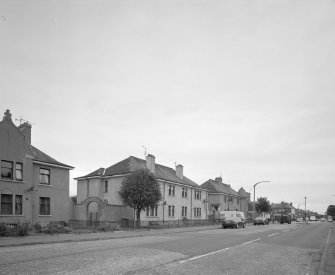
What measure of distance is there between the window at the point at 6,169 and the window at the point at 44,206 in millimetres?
4478

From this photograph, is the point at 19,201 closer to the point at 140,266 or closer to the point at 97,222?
the point at 97,222

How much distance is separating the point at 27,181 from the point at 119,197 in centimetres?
1618

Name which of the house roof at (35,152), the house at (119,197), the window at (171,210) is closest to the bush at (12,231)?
the house roof at (35,152)

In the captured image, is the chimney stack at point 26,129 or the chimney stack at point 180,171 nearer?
the chimney stack at point 26,129

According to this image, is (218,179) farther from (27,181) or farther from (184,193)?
(27,181)

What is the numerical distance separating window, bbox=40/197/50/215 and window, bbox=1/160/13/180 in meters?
4.48

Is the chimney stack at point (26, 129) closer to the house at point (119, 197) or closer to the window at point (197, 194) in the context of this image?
the house at point (119, 197)

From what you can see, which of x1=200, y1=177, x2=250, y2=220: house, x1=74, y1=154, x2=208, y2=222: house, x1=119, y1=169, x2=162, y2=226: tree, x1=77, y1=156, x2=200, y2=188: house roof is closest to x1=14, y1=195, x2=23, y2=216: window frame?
x1=74, y1=154, x2=208, y2=222: house

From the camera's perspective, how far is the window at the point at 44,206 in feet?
119

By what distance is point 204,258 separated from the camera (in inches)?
569

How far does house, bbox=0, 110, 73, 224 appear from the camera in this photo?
32.5m

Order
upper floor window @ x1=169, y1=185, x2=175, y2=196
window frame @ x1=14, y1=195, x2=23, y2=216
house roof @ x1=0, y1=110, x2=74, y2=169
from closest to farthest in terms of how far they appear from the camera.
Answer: window frame @ x1=14, y1=195, x2=23, y2=216 < house roof @ x1=0, y1=110, x2=74, y2=169 < upper floor window @ x1=169, y1=185, x2=175, y2=196

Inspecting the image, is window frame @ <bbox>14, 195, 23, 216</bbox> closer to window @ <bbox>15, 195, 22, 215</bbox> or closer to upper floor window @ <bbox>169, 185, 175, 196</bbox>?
window @ <bbox>15, 195, 22, 215</bbox>

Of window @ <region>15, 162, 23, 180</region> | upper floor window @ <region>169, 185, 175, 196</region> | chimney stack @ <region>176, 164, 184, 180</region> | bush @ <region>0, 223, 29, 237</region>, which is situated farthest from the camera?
chimney stack @ <region>176, 164, 184, 180</region>
